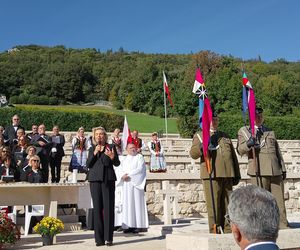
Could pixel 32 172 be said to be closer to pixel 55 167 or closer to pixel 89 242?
pixel 89 242

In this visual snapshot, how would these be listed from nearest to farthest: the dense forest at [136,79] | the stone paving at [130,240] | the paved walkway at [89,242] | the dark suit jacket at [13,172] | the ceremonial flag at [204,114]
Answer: the stone paving at [130,240] < the ceremonial flag at [204,114] < the paved walkway at [89,242] < the dark suit jacket at [13,172] < the dense forest at [136,79]

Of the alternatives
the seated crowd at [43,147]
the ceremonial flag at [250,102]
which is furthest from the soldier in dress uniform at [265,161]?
the seated crowd at [43,147]

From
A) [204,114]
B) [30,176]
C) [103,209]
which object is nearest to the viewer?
[204,114]

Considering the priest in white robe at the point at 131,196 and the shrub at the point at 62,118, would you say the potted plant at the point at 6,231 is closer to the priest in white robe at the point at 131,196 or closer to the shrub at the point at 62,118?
the priest in white robe at the point at 131,196

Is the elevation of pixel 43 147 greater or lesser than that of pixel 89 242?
greater

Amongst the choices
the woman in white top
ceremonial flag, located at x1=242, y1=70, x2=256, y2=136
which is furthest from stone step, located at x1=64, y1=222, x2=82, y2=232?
ceremonial flag, located at x1=242, y1=70, x2=256, y2=136

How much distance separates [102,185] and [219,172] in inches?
81.1

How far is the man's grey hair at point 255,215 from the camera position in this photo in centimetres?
226

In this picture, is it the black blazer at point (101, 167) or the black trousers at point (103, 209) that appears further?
the black blazer at point (101, 167)

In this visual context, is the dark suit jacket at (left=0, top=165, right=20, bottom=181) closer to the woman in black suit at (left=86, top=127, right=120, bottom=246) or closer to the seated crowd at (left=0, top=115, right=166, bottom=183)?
the seated crowd at (left=0, top=115, right=166, bottom=183)

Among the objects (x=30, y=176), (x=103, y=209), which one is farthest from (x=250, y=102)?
(x=30, y=176)

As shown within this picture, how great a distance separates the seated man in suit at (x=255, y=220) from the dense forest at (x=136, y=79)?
117ft

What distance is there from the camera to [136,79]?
249ft

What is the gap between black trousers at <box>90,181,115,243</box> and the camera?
24.7ft
